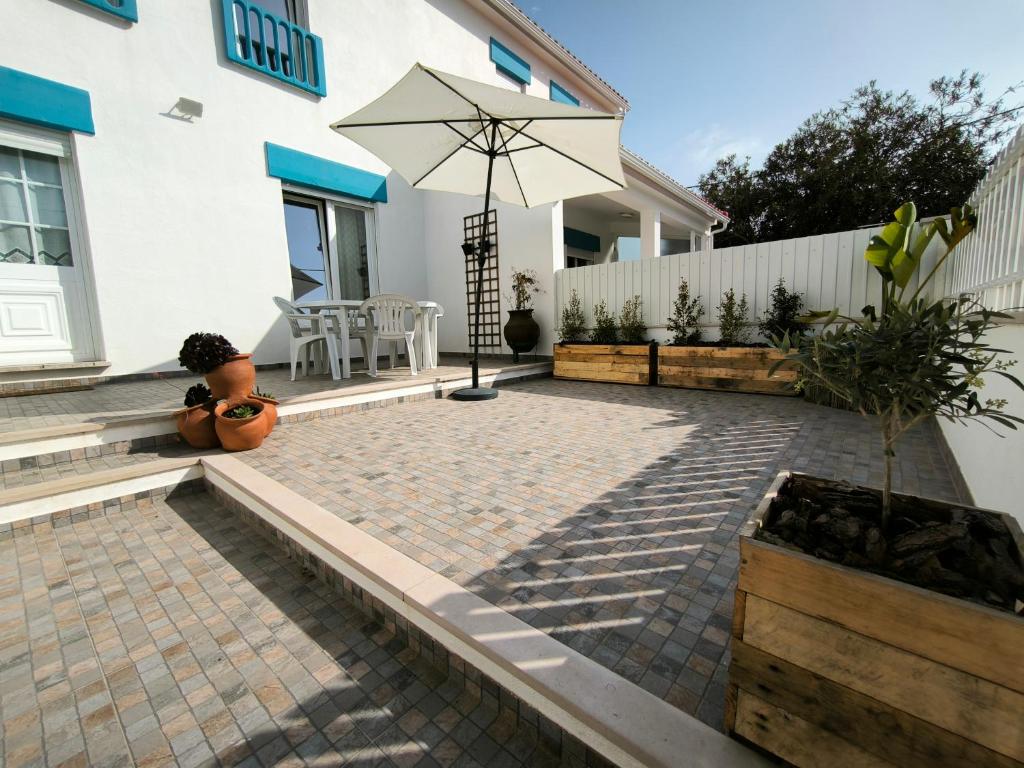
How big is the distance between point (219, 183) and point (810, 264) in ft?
23.0

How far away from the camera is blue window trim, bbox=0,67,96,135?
3.97 meters

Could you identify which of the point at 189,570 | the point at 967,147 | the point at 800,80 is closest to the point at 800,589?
the point at 189,570

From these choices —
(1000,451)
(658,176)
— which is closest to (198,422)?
(1000,451)

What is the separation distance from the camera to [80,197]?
4379mm

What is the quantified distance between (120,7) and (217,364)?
448 cm

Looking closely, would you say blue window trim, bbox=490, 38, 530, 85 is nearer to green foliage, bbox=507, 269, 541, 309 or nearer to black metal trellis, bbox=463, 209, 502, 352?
black metal trellis, bbox=463, 209, 502, 352

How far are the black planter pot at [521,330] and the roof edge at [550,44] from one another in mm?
6213

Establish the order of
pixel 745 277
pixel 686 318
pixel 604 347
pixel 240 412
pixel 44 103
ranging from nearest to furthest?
pixel 240 412 < pixel 44 103 < pixel 745 277 < pixel 686 318 < pixel 604 347

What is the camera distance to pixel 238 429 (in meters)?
2.96

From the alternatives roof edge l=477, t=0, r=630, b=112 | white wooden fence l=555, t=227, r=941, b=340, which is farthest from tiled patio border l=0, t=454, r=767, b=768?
roof edge l=477, t=0, r=630, b=112

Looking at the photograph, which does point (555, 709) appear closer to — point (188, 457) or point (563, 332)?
point (188, 457)

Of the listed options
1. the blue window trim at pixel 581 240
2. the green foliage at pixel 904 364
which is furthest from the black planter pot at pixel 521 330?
the green foliage at pixel 904 364

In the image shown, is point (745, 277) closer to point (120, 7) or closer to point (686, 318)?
point (686, 318)

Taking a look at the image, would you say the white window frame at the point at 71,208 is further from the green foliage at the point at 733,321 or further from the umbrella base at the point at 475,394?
the green foliage at the point at 733,321
